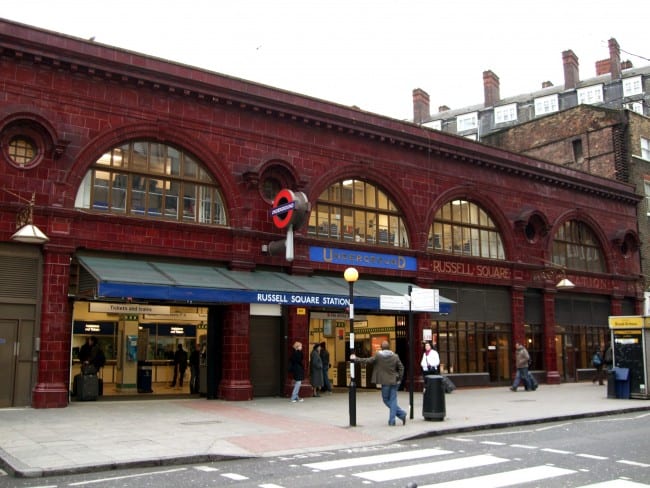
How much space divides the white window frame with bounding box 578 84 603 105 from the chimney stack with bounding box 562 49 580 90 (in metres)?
1.18

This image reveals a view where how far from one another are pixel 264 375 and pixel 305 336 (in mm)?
1774

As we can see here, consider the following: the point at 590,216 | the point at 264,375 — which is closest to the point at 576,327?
the point at 590,216

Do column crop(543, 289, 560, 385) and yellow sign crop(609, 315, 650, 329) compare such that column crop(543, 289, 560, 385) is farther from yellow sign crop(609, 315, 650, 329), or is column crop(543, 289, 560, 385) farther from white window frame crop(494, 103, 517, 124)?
white window frame crop(494, 103, 517, 124)

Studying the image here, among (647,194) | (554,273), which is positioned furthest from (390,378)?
(647,194)

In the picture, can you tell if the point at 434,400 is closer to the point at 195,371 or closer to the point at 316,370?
the point at 316,370

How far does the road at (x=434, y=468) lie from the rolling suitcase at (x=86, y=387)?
923 centimetres

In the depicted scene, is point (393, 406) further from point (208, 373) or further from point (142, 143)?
point (142, 143)

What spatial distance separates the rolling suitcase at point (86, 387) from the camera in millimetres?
18156

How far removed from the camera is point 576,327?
30.5 meters

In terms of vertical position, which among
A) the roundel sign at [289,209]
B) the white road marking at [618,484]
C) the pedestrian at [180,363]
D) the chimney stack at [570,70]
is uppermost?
the chimney stack at [570,70]

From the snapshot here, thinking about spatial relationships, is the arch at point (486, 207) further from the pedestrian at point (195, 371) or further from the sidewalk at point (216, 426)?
the pedestrian at point (195, 371)

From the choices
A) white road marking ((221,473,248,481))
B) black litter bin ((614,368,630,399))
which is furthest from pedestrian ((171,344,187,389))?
white road marking ((221,473,248,481))

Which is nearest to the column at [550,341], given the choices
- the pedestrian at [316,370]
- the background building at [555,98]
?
the pedestrian at [316,370]

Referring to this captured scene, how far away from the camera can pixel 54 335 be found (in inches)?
658
